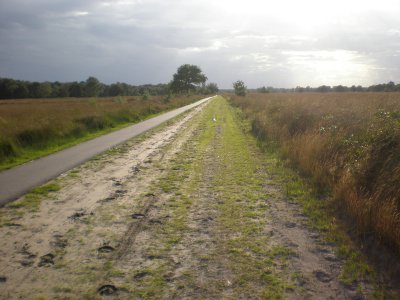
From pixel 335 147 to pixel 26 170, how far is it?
26.4 feet

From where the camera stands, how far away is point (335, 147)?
29.2 ft

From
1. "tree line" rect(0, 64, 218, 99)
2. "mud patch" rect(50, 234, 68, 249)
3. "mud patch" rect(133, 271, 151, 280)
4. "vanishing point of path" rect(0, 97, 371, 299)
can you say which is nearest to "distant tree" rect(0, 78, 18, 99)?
"tree line" rect(0, 64, 218, 99)

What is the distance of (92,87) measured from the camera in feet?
325

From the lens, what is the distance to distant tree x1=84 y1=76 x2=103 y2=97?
322ft

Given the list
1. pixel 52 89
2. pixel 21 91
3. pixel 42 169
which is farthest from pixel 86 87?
pixel 42 169

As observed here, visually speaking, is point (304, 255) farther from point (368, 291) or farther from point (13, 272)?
point (13, 272)

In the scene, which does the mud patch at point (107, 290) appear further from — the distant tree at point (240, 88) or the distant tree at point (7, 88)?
the distant tree at point (7, 88)

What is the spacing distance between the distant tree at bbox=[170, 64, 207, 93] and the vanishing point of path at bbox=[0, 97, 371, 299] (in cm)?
11704

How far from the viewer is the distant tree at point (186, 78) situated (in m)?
124

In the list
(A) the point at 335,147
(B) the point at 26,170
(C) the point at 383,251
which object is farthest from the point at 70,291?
(A) the point at 335,147

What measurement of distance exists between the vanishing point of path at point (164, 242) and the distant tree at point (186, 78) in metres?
117

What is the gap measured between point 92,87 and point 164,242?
10056 cm

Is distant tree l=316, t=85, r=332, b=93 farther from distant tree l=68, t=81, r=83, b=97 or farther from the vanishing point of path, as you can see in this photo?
the vanishing point of path

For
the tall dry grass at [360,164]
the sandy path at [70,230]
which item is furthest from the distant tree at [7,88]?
the tall dry grass at [360,164]
